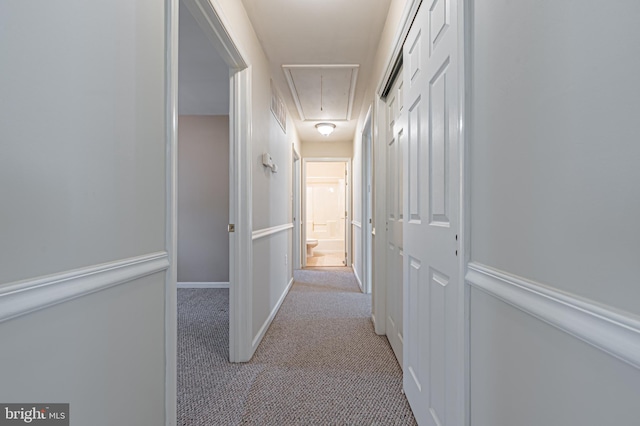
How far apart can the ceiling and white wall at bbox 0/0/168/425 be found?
1337 millimetres

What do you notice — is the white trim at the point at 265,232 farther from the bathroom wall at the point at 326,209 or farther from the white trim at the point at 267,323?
the bathroom wall at the point at 326,209

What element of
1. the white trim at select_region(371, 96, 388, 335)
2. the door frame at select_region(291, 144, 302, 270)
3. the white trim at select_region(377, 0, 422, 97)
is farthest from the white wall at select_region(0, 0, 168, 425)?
the door frame at select_region(291, 144, 302, 270)

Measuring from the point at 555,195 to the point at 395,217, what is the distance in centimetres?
165

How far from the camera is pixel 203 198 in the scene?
4.34m

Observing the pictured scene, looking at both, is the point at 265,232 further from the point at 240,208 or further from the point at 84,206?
the point at 84,206

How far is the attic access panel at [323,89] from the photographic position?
290cm

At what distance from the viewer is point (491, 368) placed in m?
0.81

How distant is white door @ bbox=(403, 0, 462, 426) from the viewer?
1.03 metres

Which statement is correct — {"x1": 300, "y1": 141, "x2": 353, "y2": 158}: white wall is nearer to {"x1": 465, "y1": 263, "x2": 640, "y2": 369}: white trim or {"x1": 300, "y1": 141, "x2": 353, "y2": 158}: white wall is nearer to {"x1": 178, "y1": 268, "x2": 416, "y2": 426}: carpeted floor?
{"x1": 178, "y1": 268, "x2": 416, "y2": 426}: carpeted floor

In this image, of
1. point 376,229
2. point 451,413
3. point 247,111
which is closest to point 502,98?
point 451,413

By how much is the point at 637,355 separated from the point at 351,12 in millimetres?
2306

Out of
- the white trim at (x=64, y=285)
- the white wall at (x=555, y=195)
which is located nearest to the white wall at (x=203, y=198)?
the white trim at (x=64, y=285)

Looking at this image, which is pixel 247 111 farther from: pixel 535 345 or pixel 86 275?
pixel 535 345

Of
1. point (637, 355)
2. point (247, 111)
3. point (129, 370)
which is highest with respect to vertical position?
point (247, 111)
